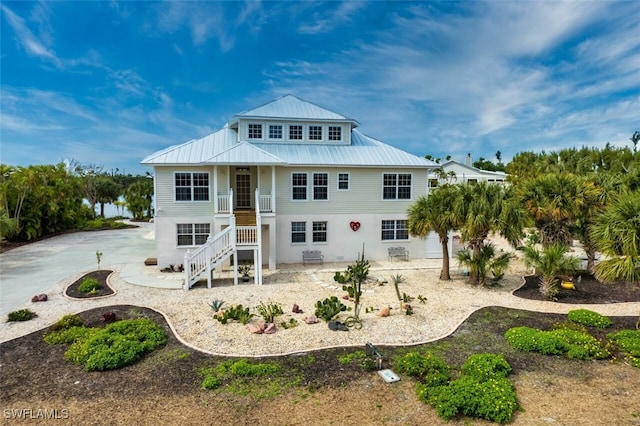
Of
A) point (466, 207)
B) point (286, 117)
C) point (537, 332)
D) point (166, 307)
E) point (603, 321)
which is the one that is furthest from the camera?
point (286, 117)

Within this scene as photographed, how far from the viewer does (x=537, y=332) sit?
953cm

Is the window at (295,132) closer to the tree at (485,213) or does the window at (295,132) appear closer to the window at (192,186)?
the window at (192,186)

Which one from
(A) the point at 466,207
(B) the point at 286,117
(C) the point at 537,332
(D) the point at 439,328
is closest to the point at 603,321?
(C) the point at 537,332

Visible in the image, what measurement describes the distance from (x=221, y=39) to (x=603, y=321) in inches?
835

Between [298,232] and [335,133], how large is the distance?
6341 millimetres

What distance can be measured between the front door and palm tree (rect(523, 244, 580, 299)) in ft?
45.0

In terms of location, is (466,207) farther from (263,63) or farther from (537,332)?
(263,63)

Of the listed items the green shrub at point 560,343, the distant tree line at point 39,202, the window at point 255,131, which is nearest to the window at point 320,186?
the window at point 255,131

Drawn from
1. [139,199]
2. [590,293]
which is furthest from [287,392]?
[139,199]

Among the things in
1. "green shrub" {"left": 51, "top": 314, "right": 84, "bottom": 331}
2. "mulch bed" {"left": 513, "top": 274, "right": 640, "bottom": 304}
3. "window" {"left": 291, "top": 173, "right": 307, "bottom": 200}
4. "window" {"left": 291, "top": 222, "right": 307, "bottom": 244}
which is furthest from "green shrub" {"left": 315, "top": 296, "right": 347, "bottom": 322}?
"window" {"left": 291, "top": 173, "right": 307, "bottom": 200}

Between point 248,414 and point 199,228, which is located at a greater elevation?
point 199,228

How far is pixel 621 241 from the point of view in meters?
8.44

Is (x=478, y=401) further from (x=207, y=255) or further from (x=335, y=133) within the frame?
(x=335, y=133)

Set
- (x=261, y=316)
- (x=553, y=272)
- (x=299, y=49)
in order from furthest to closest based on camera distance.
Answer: (x=299, y=49)
(x=553, y=272)
(x=261, y=316)
